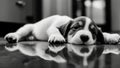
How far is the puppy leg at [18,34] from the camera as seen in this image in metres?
1.78

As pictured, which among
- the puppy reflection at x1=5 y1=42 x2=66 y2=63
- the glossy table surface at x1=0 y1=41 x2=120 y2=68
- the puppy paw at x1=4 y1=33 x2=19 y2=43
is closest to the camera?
the glossy table surface at x1=0 y1=41 x2=120 y2=68

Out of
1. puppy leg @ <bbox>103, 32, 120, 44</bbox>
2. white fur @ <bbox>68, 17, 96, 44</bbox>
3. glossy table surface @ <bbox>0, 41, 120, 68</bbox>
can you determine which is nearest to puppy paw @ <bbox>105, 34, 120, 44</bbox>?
puppy leg @ <bbox>103, 32, 120, 44</bbox>

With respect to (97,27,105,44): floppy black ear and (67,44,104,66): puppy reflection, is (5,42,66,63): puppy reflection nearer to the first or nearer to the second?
(67,44,104,66): puppy reflection

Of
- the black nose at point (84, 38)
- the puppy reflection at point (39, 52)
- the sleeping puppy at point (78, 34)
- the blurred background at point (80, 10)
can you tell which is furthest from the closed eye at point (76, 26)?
the blurred background at point (80, 10)

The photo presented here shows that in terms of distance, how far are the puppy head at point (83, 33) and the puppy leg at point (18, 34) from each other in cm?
44

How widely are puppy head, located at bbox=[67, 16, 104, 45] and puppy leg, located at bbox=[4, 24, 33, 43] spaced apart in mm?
436

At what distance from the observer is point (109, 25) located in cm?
650

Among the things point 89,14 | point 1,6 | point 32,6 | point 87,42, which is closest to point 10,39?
point 87,42

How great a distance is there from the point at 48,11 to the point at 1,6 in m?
2.67

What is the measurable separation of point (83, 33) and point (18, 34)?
2.43 ft

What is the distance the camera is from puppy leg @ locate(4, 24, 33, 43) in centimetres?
178

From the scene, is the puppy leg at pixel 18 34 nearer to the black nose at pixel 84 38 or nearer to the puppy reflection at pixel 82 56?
the black nose at pixel 84 38

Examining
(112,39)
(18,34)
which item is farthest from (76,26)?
(18,34)

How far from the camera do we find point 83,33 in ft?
4.96
